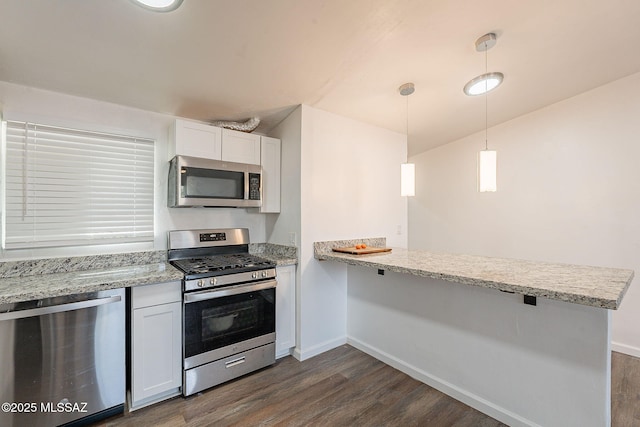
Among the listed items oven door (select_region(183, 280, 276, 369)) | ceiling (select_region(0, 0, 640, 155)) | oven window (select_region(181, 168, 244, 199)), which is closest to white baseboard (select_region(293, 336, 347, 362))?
oven door (select_region(183, 280, 276, 369))

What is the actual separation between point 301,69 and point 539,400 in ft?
8.72

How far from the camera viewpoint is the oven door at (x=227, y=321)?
6.89 feet

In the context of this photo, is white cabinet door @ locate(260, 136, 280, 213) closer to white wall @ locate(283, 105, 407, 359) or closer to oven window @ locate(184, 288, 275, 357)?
white wall @ locate(283, 105, 407, 359)

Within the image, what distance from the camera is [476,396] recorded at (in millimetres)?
1975

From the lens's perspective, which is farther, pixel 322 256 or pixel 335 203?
pixel 335 203

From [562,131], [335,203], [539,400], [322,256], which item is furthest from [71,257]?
[562,131]

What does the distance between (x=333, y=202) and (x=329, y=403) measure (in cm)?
170

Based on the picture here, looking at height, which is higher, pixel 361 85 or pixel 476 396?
pixel 361 85

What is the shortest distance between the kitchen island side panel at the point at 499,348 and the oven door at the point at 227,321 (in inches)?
40.2

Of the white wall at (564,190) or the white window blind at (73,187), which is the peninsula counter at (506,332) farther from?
the white window blind at (73,187)

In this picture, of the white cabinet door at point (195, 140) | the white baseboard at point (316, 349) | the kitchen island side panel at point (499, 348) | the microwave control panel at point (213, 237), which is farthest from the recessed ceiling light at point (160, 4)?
the white baseboard at point (316, 349)

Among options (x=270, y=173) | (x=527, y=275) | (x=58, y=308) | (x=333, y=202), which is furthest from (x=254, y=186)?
(x=527, y=275)

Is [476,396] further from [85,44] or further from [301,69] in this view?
[85,44]

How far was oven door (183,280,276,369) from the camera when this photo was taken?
210cm
